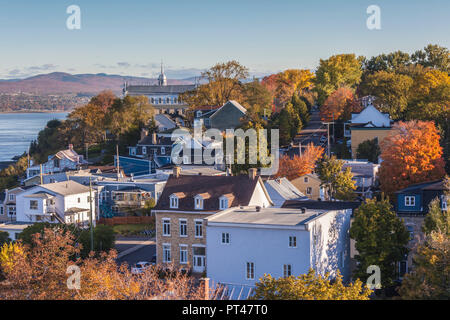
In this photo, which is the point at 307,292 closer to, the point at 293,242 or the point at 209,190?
the point at 293,242

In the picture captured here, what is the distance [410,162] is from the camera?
44.8 metres

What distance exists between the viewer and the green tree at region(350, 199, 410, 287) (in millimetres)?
29172

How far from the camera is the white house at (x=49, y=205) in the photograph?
48188 mm

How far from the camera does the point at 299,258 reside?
2811 cm

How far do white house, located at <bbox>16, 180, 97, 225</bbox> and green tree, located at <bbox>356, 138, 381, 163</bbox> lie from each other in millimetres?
29640

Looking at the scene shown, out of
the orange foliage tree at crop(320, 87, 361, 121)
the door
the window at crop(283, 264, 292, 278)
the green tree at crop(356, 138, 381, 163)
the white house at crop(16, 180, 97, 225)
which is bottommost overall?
the door

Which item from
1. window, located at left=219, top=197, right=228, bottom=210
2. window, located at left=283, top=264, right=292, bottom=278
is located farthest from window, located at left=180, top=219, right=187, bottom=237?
window, located at left=283, top=264, right=292, bottom=278

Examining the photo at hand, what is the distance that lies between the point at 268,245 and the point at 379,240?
19.3 ft

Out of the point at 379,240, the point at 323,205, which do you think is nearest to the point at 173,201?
the point at 323,205

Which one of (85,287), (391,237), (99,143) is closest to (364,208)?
(391,237)

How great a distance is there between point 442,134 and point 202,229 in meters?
31.5

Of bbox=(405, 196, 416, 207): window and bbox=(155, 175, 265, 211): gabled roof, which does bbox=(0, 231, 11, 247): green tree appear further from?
bbox=(405, 196, 416, 207): window

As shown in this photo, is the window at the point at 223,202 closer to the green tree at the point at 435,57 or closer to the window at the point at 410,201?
the window at the point at 410,201
